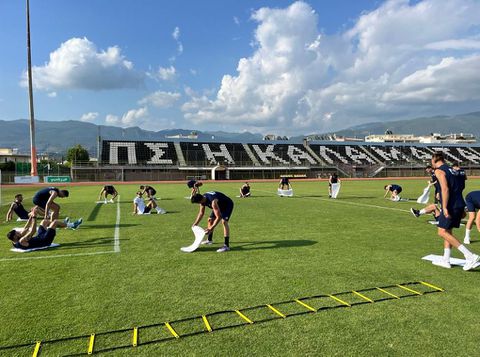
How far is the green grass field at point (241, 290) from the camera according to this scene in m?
3.98

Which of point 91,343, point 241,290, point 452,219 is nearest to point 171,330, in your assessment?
point 91,343

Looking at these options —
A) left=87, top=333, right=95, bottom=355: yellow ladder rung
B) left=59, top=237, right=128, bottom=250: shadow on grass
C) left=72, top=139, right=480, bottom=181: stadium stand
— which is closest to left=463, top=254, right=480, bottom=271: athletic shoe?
left=87, top=333, right=95, bottom=355: yellow ladder rung

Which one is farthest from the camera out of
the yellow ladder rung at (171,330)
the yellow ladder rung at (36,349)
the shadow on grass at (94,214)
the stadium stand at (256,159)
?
the stadium stand at (256,159)

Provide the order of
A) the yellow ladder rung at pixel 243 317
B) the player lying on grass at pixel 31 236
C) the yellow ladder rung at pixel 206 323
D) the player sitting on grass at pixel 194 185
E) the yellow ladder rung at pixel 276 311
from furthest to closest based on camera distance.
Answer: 1. the player sitting on grass at pixel 194 185
2. the player lying on grass at pixel 31 236
3. the yellow ladder rung at pixel 276 311
4. the yellow ladder rung at pixel 243 317
5. the yellow ladder rung at pixel 206 323

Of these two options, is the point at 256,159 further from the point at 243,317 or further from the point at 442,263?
the point at 243,317

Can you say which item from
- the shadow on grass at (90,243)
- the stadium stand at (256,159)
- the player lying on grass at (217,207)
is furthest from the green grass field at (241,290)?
the stadium stand at (256,159)

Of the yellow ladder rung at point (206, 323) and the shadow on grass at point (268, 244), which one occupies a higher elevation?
the yellow ladder rung at point (206, 323)

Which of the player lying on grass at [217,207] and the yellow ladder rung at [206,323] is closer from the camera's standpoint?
the yellow ladder rung at [206,323]

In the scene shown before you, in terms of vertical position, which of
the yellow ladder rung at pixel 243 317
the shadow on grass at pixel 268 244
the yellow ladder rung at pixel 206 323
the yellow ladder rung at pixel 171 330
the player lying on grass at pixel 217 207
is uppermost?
the player lying on grass at pixel 217 207

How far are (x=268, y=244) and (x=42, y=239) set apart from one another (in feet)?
19.1

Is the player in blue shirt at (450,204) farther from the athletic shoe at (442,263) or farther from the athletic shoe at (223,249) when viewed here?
the athletic shoe at (223,249)

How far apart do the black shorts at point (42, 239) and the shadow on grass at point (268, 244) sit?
159 inches

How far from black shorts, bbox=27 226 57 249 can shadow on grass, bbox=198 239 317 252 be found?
4.03 metres

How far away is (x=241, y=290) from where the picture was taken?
5.62 metres
